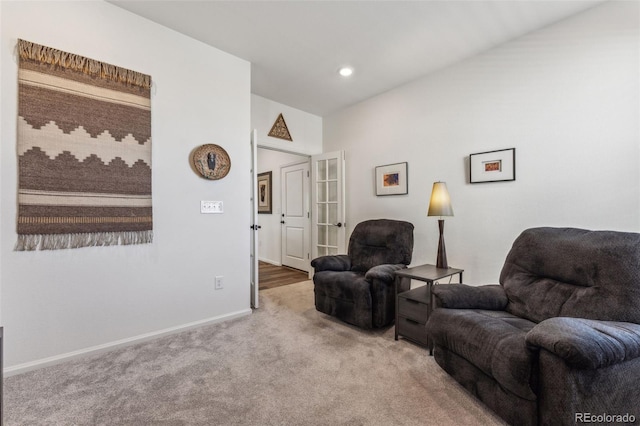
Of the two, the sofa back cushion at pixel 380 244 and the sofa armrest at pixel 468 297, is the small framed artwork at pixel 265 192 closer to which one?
the sofa back cushion at pixel 380 244

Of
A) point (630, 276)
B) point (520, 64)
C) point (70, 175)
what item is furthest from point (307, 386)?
point (520, 64)

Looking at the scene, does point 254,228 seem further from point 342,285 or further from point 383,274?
point 383,274

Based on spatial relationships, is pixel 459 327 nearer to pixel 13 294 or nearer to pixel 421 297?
pixel 421 297

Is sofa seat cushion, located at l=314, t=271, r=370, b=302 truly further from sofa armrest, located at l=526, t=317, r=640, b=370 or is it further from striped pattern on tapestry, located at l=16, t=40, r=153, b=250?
striped pattern on tapestry, located at l=16, t=40, r=153, b=250

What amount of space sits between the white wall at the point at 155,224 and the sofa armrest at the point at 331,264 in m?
0.73

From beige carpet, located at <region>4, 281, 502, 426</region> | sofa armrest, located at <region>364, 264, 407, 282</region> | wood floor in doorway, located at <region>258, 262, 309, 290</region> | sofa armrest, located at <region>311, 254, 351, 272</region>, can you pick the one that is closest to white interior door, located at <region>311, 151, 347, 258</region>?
wood floor in doorway, located at <region>258, 262, 309, 290</region>

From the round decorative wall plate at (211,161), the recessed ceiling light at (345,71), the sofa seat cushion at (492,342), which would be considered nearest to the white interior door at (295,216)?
the recessed ceiling light at (345,71)

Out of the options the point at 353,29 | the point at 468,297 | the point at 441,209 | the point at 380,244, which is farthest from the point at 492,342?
the point at 353,29

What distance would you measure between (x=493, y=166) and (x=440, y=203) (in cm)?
63

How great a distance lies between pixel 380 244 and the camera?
3.14 m

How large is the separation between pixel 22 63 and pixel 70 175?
75cm

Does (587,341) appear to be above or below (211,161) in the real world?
below

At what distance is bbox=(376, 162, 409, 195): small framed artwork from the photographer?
11.4 feet

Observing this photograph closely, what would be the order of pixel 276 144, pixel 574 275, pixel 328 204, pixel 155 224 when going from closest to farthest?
pixel 574 275, pixel 155 224, pixel 276 144, pixel 328 204
